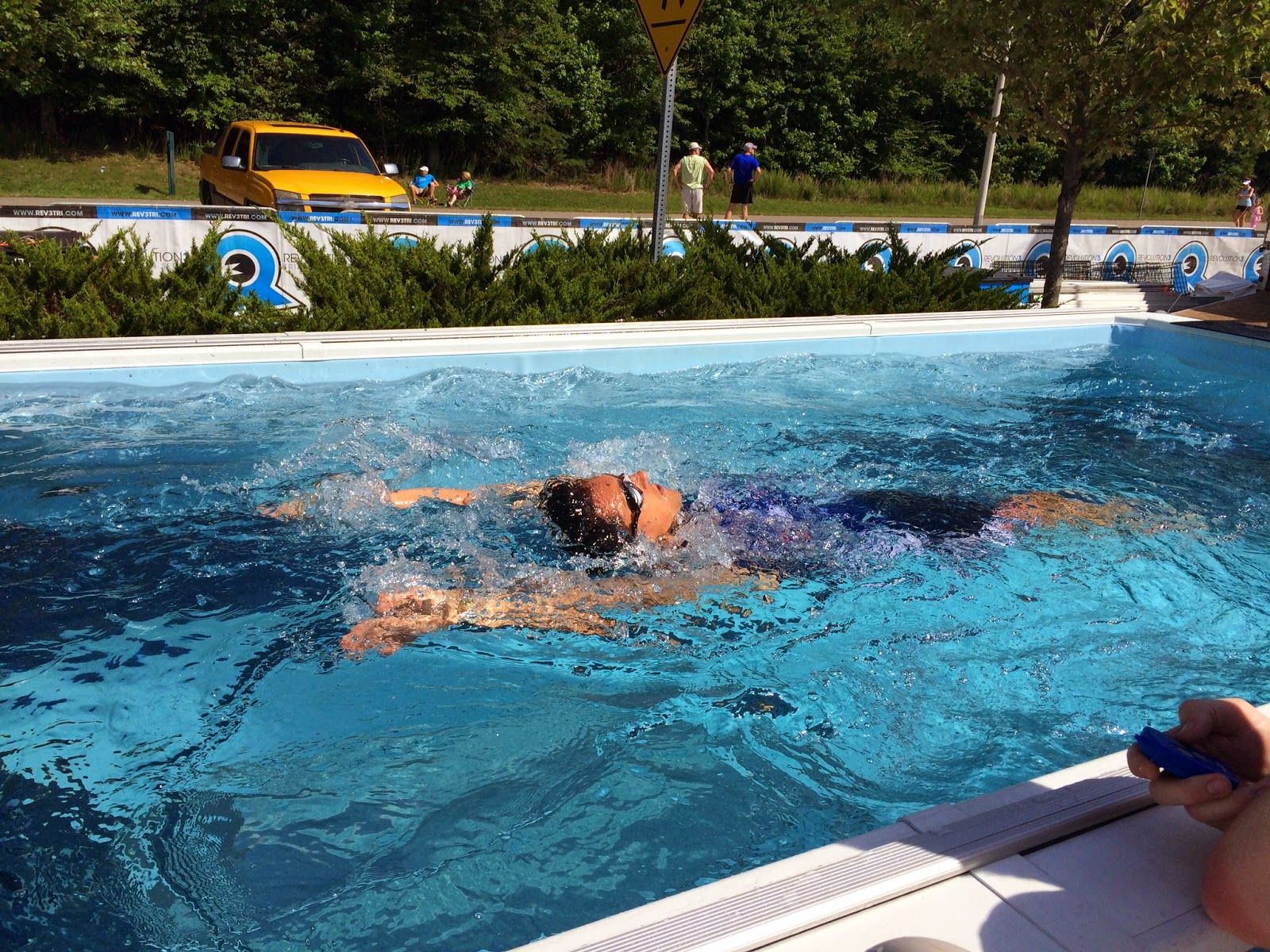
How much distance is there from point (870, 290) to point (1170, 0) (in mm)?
4007

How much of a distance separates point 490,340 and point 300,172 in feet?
28.0

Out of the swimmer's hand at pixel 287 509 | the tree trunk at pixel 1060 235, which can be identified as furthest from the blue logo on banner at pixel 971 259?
the swimmer's hand at pixel 287 509

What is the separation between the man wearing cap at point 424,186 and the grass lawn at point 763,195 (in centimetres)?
116

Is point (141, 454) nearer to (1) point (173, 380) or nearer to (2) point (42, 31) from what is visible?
(1) point (173, 380)

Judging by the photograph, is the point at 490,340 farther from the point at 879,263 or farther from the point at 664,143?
the point at 879,263

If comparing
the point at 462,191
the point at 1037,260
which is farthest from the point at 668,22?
the point at 462,191

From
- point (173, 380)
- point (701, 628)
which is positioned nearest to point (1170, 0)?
point (701, 628)

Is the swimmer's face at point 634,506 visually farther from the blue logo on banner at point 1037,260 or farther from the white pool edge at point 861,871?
the blue logo on banner at point 1037,260

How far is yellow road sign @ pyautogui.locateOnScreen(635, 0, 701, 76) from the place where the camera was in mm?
8828

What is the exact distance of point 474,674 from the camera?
164 inches

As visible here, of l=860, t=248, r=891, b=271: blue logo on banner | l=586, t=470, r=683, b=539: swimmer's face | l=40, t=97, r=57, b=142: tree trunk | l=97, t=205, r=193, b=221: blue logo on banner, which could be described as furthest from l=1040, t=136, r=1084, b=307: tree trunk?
l=40, t=97, r=57, b=142: tree trunk

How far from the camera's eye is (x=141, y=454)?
6.16 meters

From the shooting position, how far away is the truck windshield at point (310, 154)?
15516 millimetres

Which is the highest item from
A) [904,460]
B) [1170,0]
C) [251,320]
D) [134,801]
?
[1170,0]
